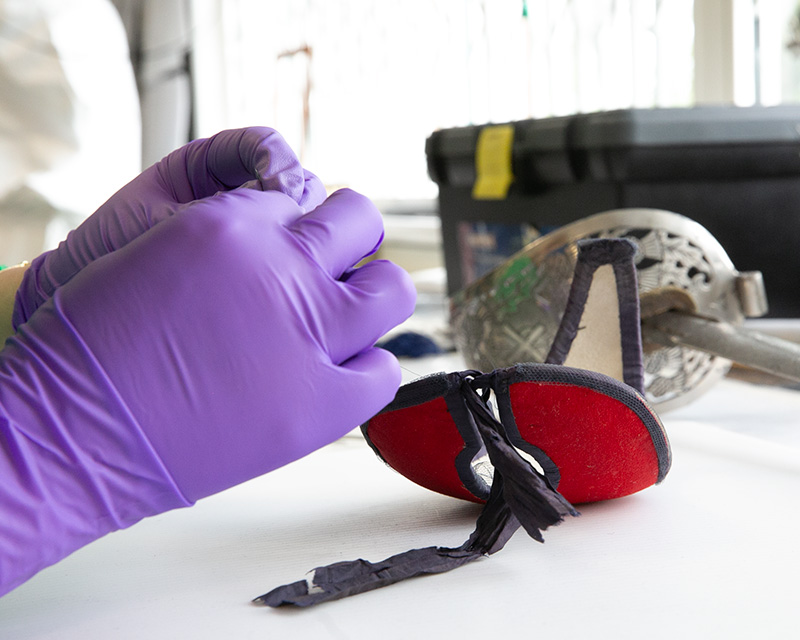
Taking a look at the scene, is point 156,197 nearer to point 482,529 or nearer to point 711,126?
point 482,529

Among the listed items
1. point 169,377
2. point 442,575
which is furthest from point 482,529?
point 169,377

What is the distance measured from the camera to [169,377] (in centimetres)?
45

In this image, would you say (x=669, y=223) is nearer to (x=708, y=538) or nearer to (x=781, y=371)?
(x=781, y=371)

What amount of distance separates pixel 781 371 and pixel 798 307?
0.45m

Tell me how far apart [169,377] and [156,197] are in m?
0.25

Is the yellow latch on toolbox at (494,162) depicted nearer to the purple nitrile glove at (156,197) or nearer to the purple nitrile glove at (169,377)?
the purple nitrile glove at (156,197)

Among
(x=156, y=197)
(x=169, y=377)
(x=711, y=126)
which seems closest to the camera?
(x=169, y=377)

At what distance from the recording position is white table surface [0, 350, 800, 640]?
0.45 meters

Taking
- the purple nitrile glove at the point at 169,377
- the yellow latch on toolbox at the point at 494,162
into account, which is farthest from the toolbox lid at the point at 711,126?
the purple nitrile glove at the point at 169,377

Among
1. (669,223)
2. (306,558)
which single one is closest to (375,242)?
Answer: (306,558)

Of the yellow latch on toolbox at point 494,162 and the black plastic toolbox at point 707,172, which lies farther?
Answer: the yellow latch on toolbox at point 494,162

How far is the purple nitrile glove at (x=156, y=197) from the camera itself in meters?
0.61

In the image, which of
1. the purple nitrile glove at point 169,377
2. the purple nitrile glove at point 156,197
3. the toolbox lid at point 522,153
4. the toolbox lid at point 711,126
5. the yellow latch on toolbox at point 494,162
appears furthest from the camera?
the yellow latch on toolbox at point 494,162

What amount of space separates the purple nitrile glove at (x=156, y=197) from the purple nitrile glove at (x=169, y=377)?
0.12 m
